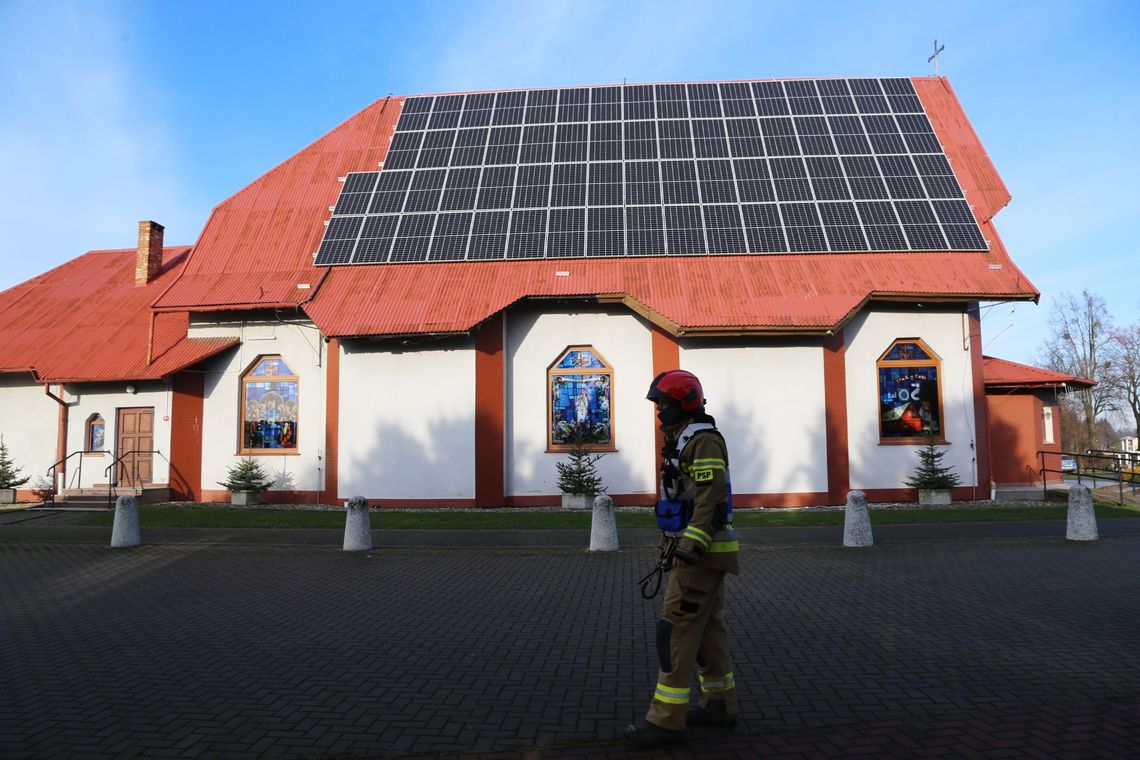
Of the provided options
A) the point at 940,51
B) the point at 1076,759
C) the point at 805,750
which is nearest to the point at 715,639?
the point at 805,750

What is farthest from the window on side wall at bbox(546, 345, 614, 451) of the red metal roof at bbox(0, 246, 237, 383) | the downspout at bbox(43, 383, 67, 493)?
the downspout at bbox(43, 383, 67, 493)

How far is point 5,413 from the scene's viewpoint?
20.3m

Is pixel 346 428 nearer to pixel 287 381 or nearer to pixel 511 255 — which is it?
pixel 287 381

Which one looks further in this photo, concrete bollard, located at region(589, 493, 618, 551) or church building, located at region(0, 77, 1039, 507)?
church building, located at region(0, 77, 1039, 507)

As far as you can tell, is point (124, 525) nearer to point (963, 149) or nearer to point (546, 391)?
point (546, 391)

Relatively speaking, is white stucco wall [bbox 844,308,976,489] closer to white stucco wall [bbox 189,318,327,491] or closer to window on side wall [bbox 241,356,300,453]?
white stucco wall [bbox 189,318,327,491]

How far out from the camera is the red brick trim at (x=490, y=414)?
17.2 metres

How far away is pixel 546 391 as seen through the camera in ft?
58.3

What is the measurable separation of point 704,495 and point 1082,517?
10538 millimetres

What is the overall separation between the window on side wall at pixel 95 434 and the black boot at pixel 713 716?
20.1m

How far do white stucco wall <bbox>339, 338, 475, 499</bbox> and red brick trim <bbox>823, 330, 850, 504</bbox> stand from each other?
27.6 ft

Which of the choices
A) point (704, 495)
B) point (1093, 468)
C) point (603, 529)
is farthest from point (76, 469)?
point (1093, 468)

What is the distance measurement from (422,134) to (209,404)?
1034 cm

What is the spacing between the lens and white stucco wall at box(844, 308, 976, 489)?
17.3 meters
